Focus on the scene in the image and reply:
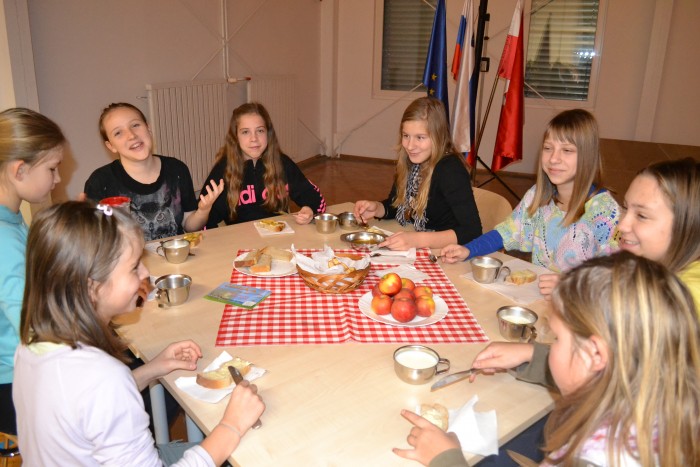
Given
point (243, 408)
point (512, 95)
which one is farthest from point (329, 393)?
point (512, 95)

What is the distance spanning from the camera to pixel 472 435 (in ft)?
3.73

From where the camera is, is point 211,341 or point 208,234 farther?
point 208,234

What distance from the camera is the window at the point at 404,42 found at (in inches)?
280

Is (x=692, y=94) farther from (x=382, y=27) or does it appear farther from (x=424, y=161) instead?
(x=424, y=161)

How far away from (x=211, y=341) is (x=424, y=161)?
5.00 ft

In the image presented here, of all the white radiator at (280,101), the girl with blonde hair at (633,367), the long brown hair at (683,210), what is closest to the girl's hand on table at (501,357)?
the girl with blonde hair at (633,367)

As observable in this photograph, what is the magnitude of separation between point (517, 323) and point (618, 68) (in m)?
6.10

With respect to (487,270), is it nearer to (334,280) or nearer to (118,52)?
(334,280)

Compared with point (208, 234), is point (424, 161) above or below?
above

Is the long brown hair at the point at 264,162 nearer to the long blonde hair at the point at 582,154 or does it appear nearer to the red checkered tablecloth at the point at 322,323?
the red checkered tablecloth at the point at 322,323

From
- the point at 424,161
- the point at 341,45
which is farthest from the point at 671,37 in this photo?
the point at 424,161

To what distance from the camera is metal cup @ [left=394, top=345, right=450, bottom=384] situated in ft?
4.25

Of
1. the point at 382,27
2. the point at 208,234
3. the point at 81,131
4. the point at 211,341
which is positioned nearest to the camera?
the point at 211,341

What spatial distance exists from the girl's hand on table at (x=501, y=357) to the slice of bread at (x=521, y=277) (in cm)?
52
